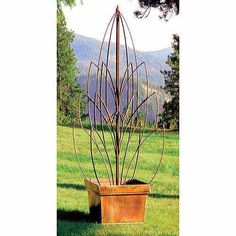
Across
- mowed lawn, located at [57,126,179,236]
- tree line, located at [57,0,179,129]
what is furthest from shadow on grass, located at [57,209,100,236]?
tree line, located at [57,0,179,129]

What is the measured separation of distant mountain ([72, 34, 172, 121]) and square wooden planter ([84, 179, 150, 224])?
53 centimetres

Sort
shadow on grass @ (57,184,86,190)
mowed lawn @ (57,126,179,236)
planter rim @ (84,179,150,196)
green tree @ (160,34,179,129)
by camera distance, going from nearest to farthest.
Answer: planter rim @ (84,179,150,196)
mowed lawn @ (57,126,179,236)
shadow on grass @ (57,184,86,190)
green tree @ (160,34,179,129)

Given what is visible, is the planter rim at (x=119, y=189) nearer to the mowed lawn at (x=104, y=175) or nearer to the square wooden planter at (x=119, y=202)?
the square wooden planter at (x=119, y=202)

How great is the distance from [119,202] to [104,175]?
308 mm

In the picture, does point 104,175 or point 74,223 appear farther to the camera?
point 104,175

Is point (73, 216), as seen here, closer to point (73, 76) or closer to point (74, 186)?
point (74, 186)

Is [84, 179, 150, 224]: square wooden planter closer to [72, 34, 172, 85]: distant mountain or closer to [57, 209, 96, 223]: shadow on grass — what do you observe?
[57, 209, 96, 223]: shadow on grass

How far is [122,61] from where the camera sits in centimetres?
422

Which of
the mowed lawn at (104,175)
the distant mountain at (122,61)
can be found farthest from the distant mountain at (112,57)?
the mowed lawn at (104,175)

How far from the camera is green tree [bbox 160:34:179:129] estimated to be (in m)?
4.33

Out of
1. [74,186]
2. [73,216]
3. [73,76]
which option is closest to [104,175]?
[74,186]

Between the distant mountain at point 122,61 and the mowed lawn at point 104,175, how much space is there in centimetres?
27
